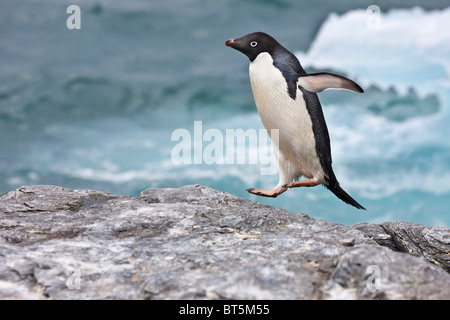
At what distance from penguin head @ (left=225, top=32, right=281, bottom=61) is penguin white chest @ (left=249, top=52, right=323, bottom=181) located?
0.21ft

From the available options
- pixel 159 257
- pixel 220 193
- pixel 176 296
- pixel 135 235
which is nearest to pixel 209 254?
pixel 159 257

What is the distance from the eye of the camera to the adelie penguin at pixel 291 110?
4.56 meters

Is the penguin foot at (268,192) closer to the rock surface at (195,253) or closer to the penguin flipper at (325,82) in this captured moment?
the rock surface at (195,253)

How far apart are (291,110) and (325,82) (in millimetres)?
408

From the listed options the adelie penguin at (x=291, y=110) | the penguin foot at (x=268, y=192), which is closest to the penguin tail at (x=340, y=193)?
the adelie penguin at (x=291, y=110)

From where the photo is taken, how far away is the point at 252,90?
4.88 m

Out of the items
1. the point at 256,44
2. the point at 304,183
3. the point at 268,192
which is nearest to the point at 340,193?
the point at 304,183

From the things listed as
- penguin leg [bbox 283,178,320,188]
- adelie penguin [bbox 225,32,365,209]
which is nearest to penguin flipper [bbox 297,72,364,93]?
adelie penguin [bbox 225,32,365,209]

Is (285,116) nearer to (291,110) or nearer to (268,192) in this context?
(291,110)

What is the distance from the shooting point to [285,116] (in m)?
4.59

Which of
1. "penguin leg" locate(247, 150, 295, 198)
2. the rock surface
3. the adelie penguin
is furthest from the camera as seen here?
"penguin leg" locate(247, 150, 295, 198)

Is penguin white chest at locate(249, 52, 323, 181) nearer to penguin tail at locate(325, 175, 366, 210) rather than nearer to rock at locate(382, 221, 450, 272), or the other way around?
penguin tail at locate(325, 175, 366, 210)

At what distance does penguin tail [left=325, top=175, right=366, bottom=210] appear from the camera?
4701mm
